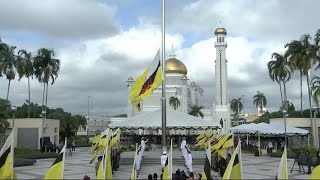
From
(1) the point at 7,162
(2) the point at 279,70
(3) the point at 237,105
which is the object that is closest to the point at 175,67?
(3) the point at 237,105

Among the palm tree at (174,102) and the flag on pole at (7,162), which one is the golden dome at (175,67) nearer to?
the palm tree at (174,102)

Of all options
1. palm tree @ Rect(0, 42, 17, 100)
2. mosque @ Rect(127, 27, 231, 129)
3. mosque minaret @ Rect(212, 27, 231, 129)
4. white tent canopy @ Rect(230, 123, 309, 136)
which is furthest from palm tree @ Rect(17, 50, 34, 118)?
mosque minaret @ Rect(212, 27, 231, 129)

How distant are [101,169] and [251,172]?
13065 mm

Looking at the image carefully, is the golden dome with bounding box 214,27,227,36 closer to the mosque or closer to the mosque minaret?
the mosque

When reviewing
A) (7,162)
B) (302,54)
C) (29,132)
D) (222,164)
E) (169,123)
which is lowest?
(222,164)

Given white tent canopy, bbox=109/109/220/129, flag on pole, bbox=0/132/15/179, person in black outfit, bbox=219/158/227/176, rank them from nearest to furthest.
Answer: flag on pole, bbox=0/132/15/179
person in black outfit, bbox=219/158/227/176
white tent canopy, bbox=109/109/220/129

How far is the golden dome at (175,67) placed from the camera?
88.9 metres

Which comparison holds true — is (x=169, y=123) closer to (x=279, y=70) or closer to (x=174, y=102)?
(x=279, y=70)

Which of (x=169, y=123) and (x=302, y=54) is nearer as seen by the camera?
(x=169, y=123)

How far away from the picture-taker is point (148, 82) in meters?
18.2

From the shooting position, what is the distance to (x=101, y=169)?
11383 millimetres

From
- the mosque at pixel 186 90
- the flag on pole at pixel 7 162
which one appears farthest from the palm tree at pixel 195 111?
the flag on pole at pixel 7 162

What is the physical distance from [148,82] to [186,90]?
69.7m

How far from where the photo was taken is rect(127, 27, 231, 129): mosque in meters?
84.5
